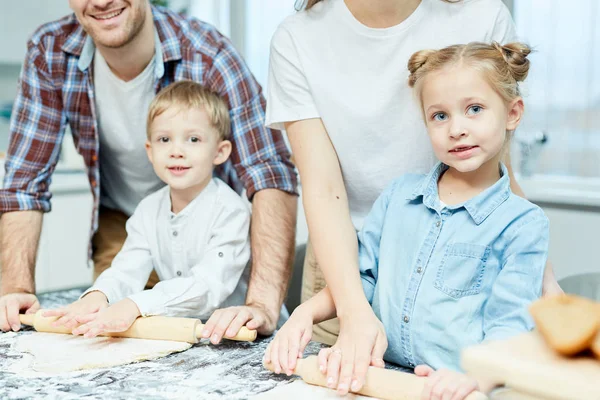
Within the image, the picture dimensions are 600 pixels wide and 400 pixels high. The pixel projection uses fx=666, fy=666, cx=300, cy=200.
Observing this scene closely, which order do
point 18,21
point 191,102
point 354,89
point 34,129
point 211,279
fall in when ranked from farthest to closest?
1. point 18,21
2. point 34,129
3. point 191,102
4. point 211,279
5. point 354,89

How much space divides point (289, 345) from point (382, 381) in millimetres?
168

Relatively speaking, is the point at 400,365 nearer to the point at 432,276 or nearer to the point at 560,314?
the point at 432,276

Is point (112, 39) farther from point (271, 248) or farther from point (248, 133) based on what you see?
point (271, 248)

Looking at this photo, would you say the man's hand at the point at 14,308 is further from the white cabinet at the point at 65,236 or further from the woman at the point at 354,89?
the white cabinet at the point at 65,236

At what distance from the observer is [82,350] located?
116cm

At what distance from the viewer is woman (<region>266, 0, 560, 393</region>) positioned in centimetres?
122

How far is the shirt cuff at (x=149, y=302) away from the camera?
4.10 feet

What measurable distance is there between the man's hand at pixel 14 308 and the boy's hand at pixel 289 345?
0.59 metres

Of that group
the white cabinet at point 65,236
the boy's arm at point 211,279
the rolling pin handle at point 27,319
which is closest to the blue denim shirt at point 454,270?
the boy's arm at point 211,279

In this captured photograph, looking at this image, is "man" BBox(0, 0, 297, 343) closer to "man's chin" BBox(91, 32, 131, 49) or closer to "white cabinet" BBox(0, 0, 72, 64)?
"man's chin" BBox(91, 32, 131, 49)

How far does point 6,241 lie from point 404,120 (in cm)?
104

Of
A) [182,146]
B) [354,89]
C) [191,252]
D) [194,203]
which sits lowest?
[191,252]

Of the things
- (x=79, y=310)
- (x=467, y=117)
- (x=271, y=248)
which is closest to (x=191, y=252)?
(x=271, y=248)

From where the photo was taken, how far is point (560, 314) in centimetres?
57
